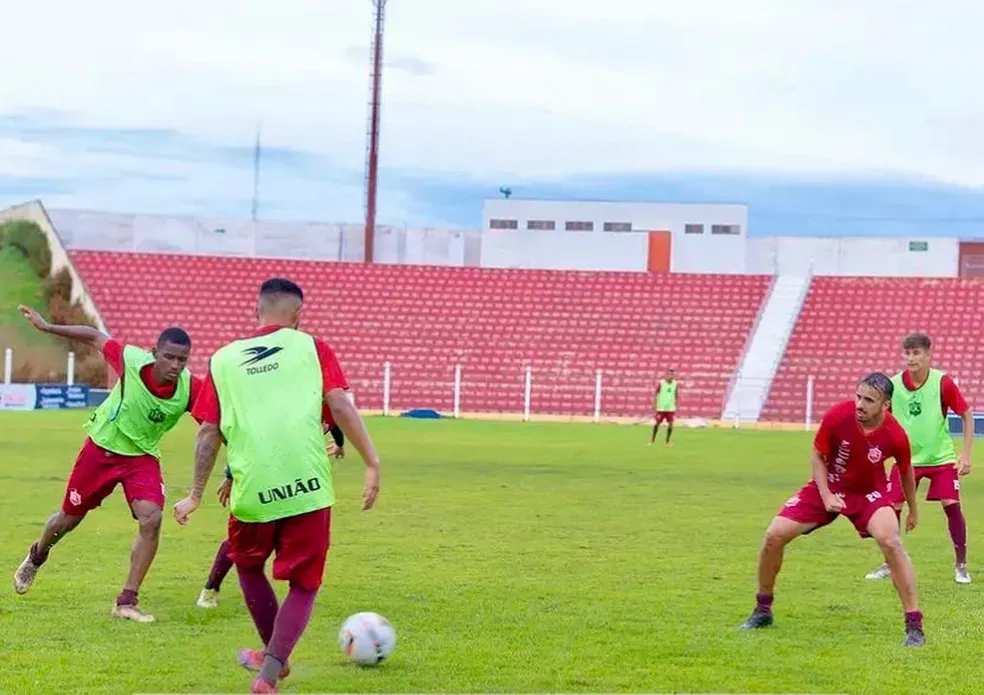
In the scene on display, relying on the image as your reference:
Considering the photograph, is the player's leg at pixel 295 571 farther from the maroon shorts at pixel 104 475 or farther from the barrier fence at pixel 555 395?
the barrier fence at pixel 555 395

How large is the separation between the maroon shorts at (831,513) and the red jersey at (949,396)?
321 cm

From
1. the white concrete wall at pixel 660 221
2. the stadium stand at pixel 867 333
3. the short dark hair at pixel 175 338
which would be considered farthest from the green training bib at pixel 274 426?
the white concrete wall at pixel 660 221

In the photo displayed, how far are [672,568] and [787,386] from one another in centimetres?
3848

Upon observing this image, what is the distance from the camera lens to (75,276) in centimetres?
5475

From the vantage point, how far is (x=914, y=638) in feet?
29.9

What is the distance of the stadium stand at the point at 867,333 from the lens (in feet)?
166

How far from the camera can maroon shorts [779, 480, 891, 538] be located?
940 cm

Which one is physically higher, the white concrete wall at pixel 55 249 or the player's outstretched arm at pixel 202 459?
the white concrete wall at pixel 55 249

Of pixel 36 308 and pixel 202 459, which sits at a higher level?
pixel 202 459

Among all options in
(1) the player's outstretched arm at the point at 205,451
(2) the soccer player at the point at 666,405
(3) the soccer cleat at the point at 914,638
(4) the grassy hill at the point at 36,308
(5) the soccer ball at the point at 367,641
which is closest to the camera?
(1) the player's outstretched arm at the point at 205,451

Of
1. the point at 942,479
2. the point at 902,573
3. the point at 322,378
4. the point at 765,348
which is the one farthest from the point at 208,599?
the point at 765,348

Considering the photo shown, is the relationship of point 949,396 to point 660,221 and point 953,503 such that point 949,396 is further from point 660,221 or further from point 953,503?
point 660,221

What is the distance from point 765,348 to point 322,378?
155 feet

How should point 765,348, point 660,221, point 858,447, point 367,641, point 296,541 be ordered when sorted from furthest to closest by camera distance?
point 660,221, point 765,348, point 858,447, point 367,641, point 296,541
